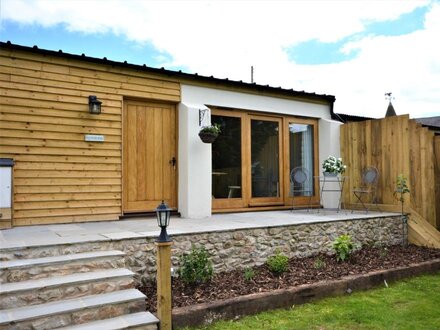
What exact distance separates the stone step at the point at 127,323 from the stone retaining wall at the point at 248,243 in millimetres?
831

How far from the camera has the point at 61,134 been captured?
530 centimetres

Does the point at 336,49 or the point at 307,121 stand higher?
the point at 336,49

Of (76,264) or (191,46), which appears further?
(191,46)

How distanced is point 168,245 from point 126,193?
9.40ft

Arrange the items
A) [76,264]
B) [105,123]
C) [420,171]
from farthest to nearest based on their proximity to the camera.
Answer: [420,171], [105,123], [76,264]

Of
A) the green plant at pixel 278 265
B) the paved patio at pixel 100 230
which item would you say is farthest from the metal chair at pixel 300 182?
the green plant at pixel 278 265

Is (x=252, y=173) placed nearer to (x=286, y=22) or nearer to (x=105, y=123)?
(x=105, y=123)

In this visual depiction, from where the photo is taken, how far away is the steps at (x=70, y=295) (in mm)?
2900

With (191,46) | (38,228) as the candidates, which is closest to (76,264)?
(38,228)

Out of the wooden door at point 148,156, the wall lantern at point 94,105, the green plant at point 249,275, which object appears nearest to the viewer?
the green plant at point 249,275

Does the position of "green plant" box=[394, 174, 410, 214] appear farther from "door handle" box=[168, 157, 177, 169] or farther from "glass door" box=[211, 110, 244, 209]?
"door handle" box=[168, 157, 177, 169]

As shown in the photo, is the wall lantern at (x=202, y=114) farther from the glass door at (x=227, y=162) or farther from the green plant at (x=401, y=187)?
the green plant at (x=401, y=187)

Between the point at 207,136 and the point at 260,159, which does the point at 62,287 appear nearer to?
the point at 207,136

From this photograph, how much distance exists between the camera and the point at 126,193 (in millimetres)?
5879
